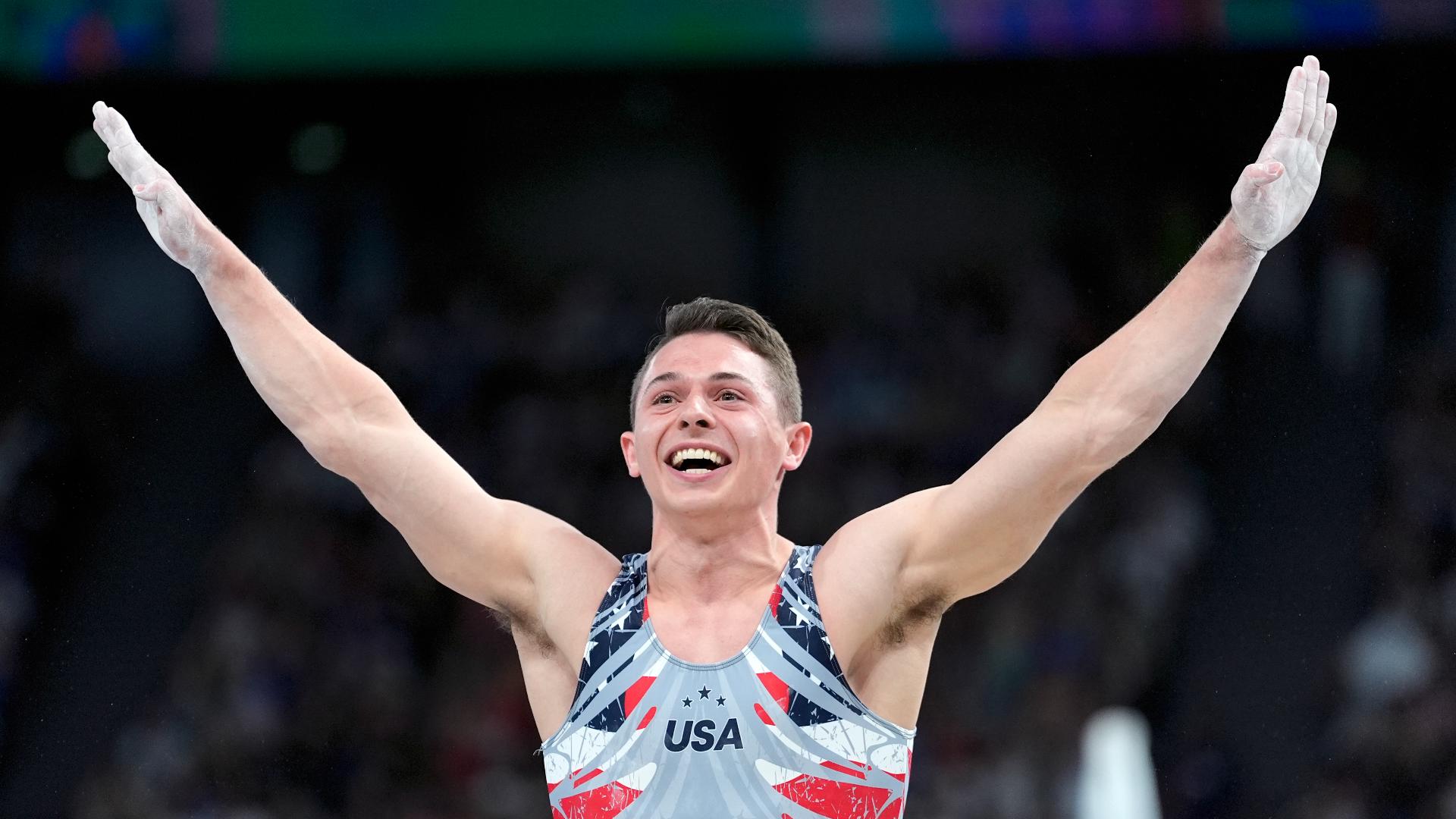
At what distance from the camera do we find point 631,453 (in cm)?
432

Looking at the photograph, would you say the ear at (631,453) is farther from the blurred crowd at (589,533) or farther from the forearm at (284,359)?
the blurred crowd at (589,533)

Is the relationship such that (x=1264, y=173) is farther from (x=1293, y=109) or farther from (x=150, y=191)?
(x=150, y=191)

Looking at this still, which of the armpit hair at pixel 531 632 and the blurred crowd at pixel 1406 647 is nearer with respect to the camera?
the armpit hair at pixel 531 632

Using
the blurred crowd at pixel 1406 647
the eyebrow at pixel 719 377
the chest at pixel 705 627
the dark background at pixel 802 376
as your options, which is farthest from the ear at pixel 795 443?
the blurred crowd at pixel 1406 647

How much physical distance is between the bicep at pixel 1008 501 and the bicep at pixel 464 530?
0.90 metres

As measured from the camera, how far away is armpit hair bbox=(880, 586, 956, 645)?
3932 mm

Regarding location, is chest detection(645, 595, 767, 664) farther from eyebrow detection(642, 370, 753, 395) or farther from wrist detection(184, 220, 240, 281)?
wrist detection(184, 220, 240, 281)

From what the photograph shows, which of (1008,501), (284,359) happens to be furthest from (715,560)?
(284,359)

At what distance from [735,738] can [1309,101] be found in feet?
6.75

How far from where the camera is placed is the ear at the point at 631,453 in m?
4.24

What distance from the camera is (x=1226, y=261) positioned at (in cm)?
375

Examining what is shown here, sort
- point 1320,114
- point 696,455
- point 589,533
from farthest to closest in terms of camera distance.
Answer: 1. point 589,533
2. point 696,455
3. point 1320,114

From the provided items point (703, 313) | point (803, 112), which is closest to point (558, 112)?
point (803, 112)

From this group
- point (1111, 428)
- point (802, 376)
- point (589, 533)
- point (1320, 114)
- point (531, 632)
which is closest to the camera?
point (1111, 428)
